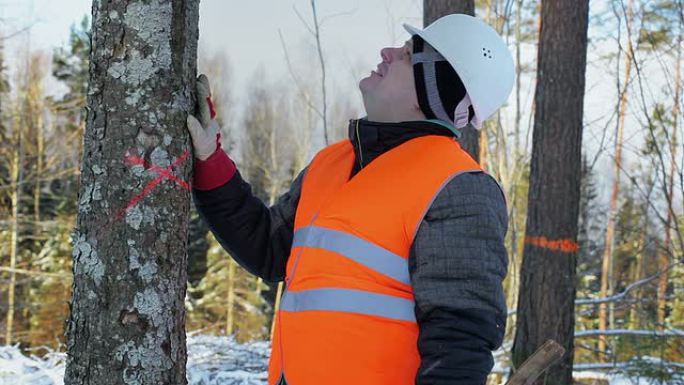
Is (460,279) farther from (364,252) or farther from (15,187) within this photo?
(15,187)

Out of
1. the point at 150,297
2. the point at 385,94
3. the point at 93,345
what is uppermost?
the point at 385,94

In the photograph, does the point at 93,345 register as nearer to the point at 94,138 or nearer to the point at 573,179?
the point at 94,138

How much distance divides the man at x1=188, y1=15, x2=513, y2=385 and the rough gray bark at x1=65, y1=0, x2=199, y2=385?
0.16 m

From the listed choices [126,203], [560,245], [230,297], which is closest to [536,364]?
[126,203]

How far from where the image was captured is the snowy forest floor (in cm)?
457

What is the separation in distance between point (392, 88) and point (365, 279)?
59 cm

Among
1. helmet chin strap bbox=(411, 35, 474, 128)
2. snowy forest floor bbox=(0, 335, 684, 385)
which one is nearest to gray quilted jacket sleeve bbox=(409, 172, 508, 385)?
helmet chin strap bbox=(411, 35, 474, 128)

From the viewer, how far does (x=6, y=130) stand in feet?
60.0

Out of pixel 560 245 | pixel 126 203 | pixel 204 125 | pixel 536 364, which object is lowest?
pixel 536 364

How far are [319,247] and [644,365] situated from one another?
4.11 m

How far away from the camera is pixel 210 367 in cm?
563

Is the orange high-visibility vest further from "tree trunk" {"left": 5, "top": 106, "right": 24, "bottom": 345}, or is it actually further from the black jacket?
"tree trunk" {"left": 5, "top": 106, "right": 24, "bottom": 345}

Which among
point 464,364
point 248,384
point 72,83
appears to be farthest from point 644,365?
point 72,83

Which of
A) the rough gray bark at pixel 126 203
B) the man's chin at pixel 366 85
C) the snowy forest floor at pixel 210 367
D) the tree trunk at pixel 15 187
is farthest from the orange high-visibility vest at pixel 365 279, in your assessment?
the tree trunk at pixel 15 187
